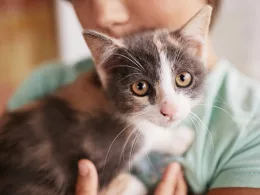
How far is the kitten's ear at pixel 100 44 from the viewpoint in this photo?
0.66 metres

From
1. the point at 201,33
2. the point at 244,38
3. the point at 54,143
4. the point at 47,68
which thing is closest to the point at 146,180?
the point at 54,143

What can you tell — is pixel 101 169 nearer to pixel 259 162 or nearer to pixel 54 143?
pixel 54 143

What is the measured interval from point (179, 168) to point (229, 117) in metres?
0.16

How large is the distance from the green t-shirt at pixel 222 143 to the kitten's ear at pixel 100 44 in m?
0.24

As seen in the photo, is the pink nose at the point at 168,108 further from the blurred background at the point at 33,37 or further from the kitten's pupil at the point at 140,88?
the blurred background at the point at 33,37

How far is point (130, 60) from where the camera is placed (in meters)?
0.71

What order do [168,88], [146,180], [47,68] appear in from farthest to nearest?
[47,68]
[146,180]
[168,88]

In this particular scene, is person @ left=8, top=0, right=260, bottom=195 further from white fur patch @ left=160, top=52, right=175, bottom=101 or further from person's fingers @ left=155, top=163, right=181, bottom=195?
white fur patch @ left=160, top=52, right=175, bottom=101

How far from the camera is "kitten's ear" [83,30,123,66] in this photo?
663 millimetres

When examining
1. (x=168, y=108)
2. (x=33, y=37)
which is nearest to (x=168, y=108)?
(x=168, y=108)

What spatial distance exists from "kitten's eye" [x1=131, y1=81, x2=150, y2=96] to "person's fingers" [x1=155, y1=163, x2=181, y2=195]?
0.18 meters

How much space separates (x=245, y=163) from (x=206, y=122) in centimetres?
13

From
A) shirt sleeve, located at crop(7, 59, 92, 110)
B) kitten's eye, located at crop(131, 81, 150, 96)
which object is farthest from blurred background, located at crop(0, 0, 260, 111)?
kitten's eye, located at crop(131, 81, 150, 96)

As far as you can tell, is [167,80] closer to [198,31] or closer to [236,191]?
[198,31]
